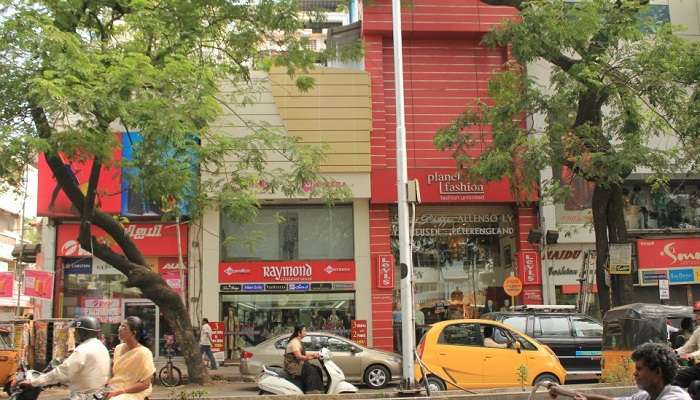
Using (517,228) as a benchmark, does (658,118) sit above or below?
above

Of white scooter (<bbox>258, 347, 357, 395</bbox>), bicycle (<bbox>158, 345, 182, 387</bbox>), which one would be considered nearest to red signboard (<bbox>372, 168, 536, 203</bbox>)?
bicycle (<bbox>158, 345, 182, 387</bbox>)

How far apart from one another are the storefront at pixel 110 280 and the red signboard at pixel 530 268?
437 inches

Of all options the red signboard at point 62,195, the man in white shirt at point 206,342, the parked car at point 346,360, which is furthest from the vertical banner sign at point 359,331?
the red signboard at point 62,195

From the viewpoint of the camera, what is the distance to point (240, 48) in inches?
624

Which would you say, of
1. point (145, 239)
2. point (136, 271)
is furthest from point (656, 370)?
point (145, 239)

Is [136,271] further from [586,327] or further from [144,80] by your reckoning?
[586,327]

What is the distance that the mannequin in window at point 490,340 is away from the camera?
41.6ft

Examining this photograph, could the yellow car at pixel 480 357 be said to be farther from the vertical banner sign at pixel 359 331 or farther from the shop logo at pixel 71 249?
the shop logo at pixel 71 249

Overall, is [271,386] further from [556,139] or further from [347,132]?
[347,132]

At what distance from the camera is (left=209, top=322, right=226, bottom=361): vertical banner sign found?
21828mm

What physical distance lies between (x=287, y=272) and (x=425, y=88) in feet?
25.9

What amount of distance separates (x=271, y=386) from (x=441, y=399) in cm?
261

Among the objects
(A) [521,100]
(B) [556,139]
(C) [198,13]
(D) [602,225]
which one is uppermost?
(C) [198,13]

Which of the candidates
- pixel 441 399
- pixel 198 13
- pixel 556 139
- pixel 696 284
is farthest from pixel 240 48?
pixel 696 284
